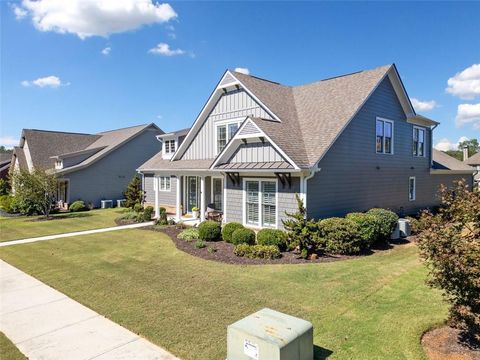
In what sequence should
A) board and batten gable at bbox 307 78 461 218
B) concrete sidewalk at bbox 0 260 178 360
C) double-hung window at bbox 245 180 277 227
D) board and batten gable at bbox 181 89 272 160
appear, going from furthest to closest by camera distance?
board and batten gable at bbox 181 89 272 160
double-hung window at bbox 245 180 277 227
board and batten gable at bbox 307 78 461 218
concrete sidewalk at bbox 0 260 178 360

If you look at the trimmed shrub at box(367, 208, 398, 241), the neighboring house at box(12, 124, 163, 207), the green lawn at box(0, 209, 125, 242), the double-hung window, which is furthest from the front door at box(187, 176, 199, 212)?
the neighboring house at box(12, 124, 163, 207)

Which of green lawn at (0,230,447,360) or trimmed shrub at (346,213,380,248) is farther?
trimmed shrub at (346,213,380,248)

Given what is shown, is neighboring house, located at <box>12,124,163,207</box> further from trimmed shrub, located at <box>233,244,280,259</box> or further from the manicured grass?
the manicured grass

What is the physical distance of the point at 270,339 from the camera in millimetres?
4520

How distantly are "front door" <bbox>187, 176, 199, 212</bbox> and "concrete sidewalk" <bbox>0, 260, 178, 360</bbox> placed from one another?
13082 mm

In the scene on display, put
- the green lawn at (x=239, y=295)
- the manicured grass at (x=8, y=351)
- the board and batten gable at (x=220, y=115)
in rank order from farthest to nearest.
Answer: the board and batten gable at (x=220, y=115) → the green lawn at (x=239, y=295) → the manicured grass at (x=8, y=351)

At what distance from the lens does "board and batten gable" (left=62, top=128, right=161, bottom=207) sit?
2886 centimetres

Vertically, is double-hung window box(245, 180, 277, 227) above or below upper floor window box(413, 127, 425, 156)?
below

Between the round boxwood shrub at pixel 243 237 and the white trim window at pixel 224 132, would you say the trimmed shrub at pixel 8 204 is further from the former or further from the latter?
the round boxwood shrub at pixel 243 237

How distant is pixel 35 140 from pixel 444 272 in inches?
1438

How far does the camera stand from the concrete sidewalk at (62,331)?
546 cm

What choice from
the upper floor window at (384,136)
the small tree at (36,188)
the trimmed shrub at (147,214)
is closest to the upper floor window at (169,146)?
the trimmed shrub at (147,214)

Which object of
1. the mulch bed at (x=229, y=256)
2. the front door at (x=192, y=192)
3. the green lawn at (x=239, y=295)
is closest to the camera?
the green lawn at (x=239, y=295)

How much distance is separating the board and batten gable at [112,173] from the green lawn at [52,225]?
5.20 m
